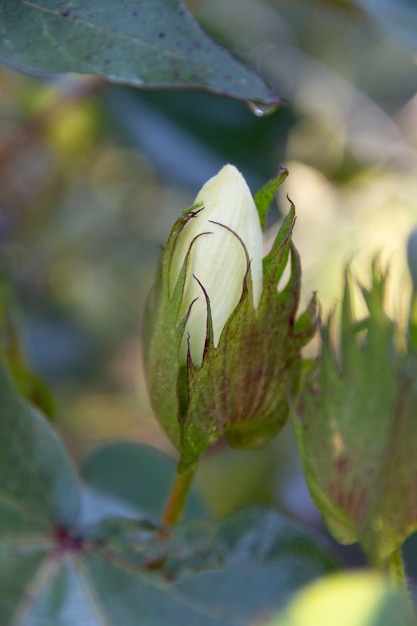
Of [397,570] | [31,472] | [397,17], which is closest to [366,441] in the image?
[397,570]

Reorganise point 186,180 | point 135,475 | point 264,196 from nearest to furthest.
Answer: point 264,196, point 135,475, point 186,180

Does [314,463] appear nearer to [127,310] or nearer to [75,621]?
[75,621]

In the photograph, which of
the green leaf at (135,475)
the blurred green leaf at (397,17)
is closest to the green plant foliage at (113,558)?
the green leaf at (135,475)

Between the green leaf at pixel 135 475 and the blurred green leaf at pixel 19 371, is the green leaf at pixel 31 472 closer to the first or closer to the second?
the blurred green leaf at pixel 19 371

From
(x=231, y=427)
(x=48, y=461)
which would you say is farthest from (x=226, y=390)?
(x=48, y=461)

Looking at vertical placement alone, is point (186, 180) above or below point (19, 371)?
above

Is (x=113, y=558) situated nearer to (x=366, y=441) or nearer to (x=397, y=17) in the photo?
(x=366, y=441)
